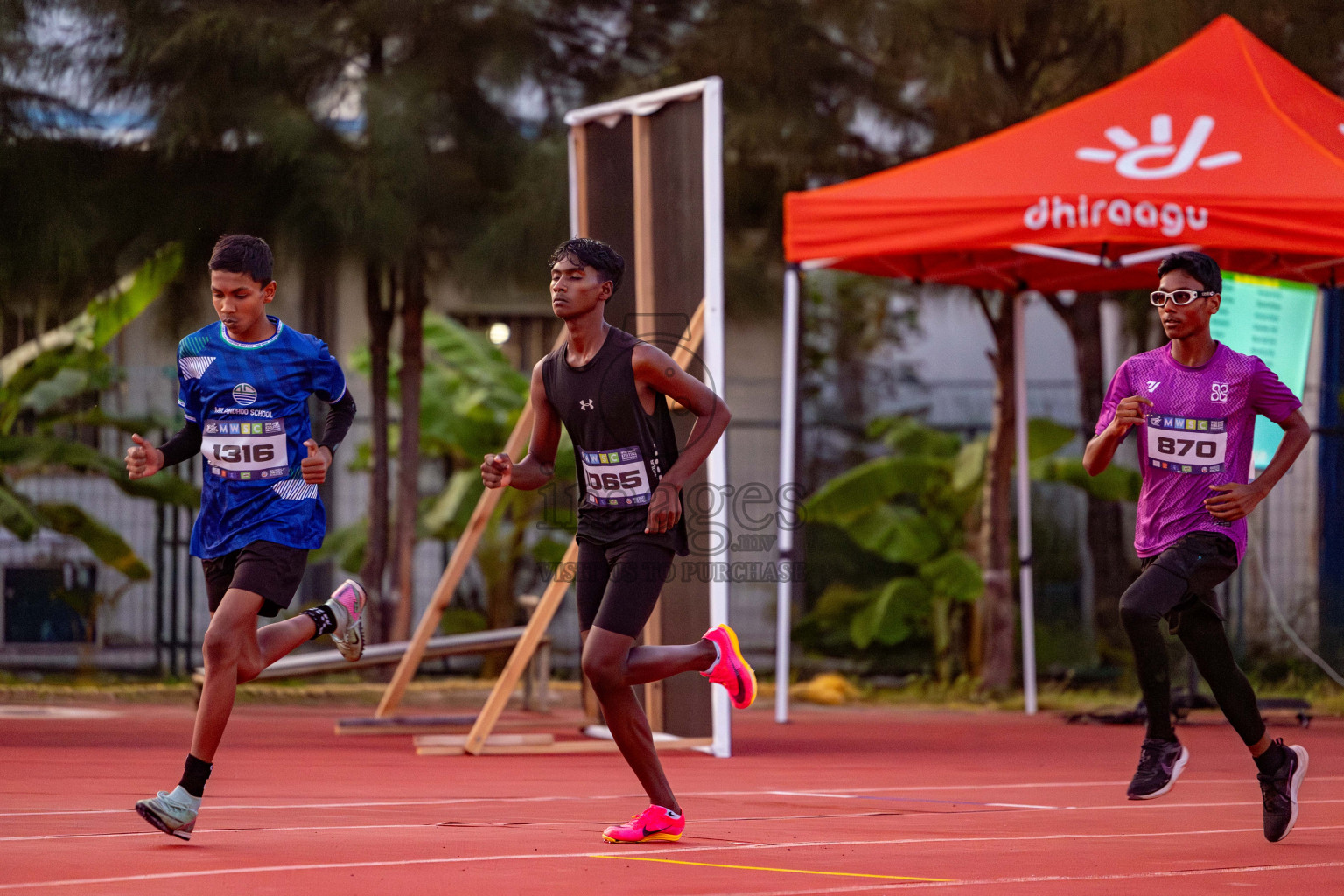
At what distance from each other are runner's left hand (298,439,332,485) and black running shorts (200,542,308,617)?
0.26 metres

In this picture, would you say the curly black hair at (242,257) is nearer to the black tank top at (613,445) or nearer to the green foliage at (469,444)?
the black tank top at (613,445)

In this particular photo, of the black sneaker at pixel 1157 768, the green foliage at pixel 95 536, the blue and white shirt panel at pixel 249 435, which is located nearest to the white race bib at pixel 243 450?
the blue and white shirt panel at pixel 249 435

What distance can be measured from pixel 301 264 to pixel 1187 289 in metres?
7.66

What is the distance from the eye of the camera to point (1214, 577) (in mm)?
5945

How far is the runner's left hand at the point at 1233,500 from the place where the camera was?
5855mm

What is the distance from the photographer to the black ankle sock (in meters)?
5.67

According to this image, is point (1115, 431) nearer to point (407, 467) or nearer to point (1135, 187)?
point (1135, 187)

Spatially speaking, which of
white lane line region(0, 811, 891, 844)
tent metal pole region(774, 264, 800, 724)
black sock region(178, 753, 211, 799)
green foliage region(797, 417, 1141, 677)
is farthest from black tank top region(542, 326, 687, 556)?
green foliage region(797, 417, 1141, 677)

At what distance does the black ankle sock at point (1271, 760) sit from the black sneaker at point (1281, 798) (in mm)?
12

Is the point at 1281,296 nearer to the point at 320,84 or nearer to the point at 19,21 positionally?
the point at 320,84

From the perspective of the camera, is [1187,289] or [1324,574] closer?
[1187,289]

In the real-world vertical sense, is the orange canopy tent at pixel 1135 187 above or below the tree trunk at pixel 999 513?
above

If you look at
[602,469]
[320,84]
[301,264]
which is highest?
[320,84]

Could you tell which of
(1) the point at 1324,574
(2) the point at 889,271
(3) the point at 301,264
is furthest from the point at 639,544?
(1) the point at 1324,574
